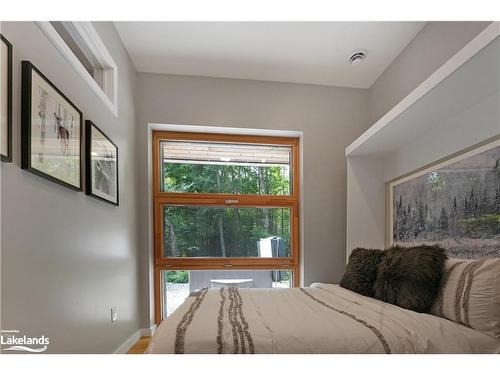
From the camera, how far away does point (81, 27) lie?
1.79 m

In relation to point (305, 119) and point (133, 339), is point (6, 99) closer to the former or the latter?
point (133, 339)

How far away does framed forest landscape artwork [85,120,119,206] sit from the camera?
1739 millimetres

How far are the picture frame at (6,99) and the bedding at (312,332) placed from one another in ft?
2.95

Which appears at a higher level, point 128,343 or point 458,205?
point 458,205

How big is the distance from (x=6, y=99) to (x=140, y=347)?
224cm

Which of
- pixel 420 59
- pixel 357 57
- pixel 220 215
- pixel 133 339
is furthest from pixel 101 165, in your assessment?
pixel 420 59

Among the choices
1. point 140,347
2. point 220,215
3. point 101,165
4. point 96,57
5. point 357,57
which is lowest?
point 140,347

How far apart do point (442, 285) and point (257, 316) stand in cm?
100

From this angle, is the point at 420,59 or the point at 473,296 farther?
the point at 420,59

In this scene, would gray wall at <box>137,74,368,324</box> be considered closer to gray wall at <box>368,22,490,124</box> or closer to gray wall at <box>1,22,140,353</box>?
gray wall at <box>368,22,490,124</box>

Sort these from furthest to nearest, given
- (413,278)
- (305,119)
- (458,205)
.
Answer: (305,119) < (458,205) < (413,278)

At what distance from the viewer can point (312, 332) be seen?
3.80 feet
